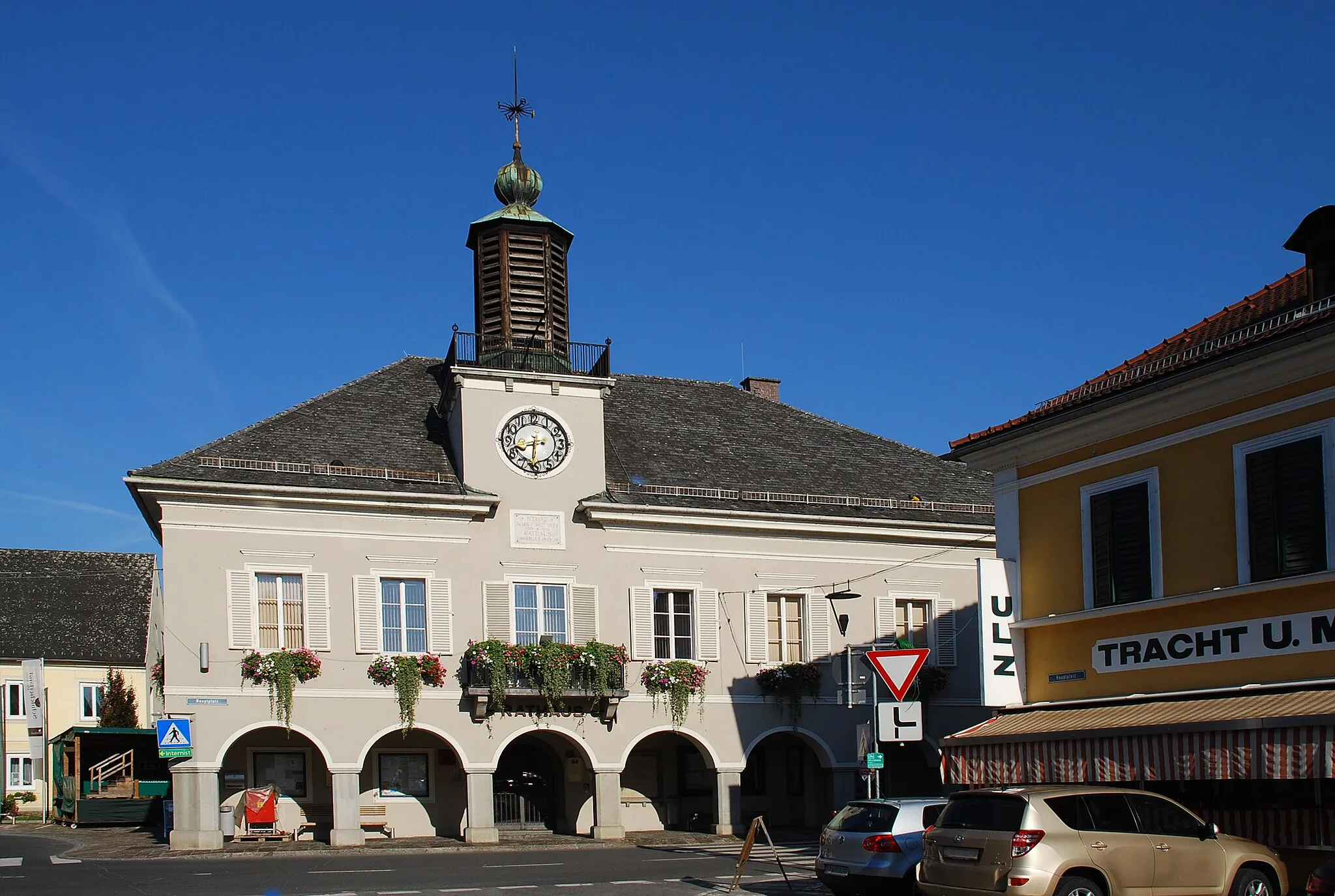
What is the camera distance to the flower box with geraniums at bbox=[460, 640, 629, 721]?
32875mm

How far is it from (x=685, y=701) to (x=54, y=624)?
1356 inches

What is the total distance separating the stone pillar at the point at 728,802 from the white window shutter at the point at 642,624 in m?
3.37

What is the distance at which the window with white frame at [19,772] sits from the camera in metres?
55.3

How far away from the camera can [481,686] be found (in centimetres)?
3288

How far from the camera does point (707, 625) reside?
35.7 m

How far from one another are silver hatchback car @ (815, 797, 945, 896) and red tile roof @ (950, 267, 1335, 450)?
621cm

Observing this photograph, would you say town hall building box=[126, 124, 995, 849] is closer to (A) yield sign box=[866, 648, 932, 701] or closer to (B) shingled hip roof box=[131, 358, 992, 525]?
(B) shingled hip roof box=[131, 358, 992, 525]

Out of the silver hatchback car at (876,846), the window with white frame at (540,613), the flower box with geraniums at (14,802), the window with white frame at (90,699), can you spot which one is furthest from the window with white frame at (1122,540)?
the window with white frame at (90,699)

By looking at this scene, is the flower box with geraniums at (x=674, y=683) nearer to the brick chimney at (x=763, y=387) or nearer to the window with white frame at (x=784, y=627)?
the window with white frame at (x=784, y=627)

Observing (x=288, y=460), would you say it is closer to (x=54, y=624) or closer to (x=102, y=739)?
(x=102, y=739)

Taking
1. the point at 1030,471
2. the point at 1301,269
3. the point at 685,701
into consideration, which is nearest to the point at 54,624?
the point at 685,701

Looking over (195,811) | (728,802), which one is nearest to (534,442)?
(728,802)

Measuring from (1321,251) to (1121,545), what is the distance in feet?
15.6

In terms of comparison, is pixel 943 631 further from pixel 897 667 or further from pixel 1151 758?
pixel 1151 758
